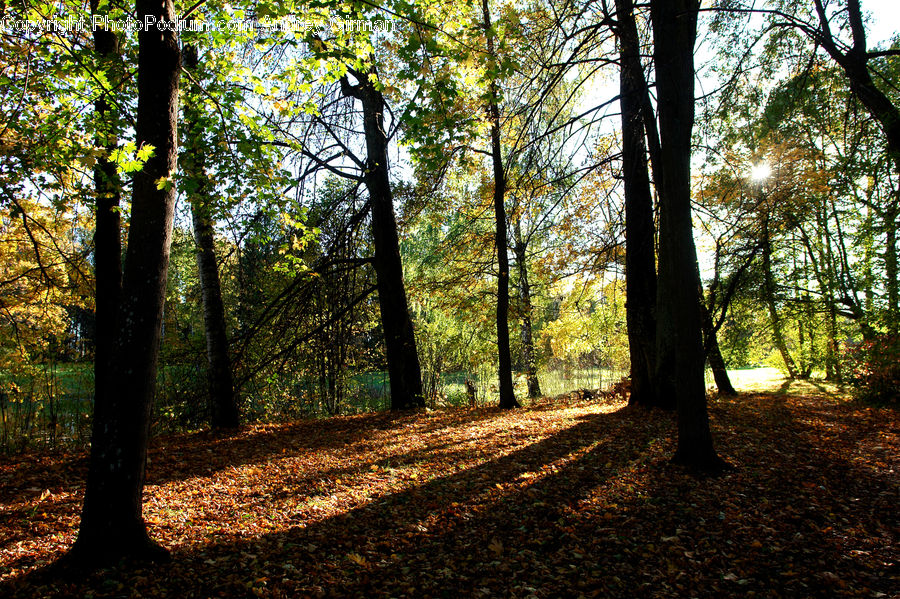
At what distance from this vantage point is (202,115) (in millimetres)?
4324

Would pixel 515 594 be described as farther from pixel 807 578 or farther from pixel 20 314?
pixel 20 314

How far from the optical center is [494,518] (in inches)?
150

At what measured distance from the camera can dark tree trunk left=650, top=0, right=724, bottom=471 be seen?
15.2ft

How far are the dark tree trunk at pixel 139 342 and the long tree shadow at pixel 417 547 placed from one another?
0.85ft

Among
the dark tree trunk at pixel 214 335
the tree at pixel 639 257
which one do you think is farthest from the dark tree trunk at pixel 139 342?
the tree at pixel 639 257

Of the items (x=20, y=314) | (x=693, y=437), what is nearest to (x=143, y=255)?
(x=693, y=437)

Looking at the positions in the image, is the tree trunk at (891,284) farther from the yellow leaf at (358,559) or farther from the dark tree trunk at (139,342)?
the dark tree trunk at (139,342)

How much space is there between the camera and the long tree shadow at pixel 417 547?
8.97 feet

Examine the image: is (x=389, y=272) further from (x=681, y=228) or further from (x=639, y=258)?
(x=681, y=228)

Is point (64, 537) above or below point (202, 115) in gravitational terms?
below

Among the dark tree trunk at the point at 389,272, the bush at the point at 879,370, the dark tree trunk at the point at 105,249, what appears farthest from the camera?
the dark tree trunk at the point at 389,272

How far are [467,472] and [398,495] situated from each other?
3.19 feet

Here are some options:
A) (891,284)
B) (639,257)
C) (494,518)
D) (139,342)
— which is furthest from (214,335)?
(891,284)

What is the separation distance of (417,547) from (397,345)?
19.8 ft
